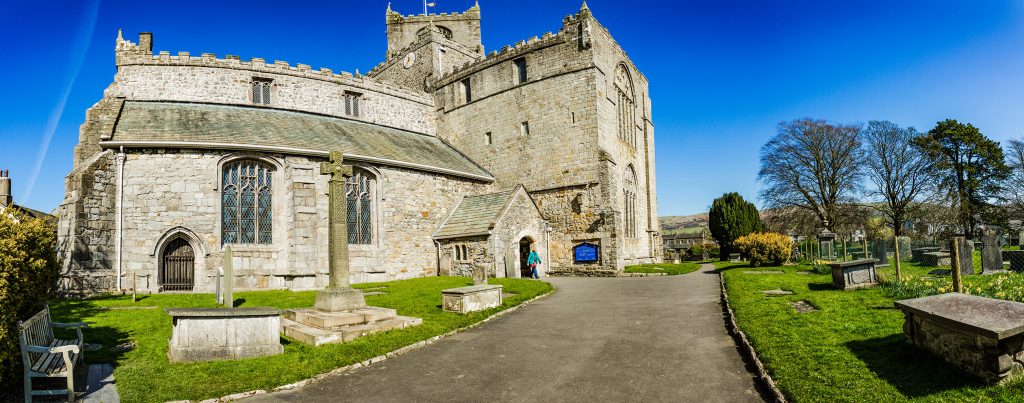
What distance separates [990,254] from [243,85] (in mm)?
26603

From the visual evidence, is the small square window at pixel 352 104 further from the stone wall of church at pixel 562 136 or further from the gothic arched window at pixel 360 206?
the gothic arched window at pixel 360 206

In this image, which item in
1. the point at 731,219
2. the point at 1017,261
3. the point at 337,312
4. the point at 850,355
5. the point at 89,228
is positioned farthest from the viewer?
the point at 731,219

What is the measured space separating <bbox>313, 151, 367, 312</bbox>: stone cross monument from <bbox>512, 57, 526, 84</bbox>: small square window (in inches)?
648

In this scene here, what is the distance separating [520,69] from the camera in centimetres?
2630

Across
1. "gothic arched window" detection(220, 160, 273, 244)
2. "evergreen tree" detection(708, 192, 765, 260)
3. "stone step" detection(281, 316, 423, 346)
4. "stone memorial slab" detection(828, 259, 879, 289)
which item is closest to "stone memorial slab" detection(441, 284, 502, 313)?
"stone step" detection(281, 316, 423, 346)

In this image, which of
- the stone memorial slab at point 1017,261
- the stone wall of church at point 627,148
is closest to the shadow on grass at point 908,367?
the stone memorial slab at point 1017,261

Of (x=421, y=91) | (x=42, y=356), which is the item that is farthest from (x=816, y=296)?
(x=421, y=91)

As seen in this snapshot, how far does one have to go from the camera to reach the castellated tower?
116ft

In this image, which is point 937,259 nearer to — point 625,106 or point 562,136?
point 562,136

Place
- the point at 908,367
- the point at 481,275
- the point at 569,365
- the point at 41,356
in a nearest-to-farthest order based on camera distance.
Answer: the point at 908,367 → the point at 41,356 → the point at 569,365 → the point at 481,275

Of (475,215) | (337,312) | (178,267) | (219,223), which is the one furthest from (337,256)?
(475,215)

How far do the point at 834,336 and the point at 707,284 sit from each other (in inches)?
379

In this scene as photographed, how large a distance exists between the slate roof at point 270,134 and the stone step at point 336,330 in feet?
33.1

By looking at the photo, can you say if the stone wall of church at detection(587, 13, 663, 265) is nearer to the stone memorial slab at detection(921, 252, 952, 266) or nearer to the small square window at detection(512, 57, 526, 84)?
the small square window at detection(512, 57, 526, 84)
